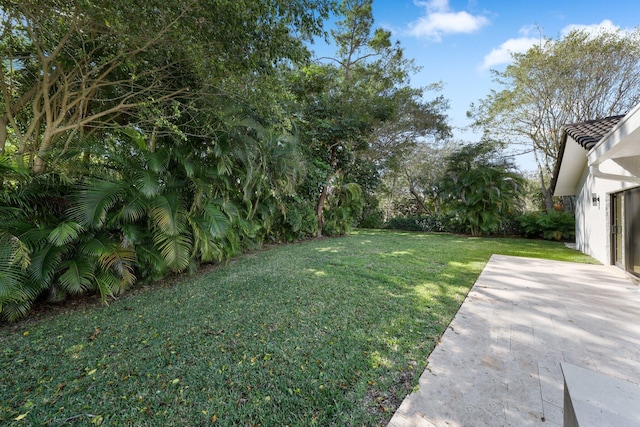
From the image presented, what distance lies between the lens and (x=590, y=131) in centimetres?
545

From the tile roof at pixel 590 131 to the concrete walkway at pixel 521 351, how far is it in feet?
8.79

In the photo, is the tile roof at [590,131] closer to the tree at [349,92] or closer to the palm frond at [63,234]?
the tree at [349,92]

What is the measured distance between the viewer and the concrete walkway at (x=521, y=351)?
1803mm

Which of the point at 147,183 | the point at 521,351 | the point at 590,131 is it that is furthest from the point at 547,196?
the point at 147,183

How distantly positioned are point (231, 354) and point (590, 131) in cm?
803

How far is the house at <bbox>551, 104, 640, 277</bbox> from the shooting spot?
12.6 ft

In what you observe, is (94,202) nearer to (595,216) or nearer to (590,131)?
(590,131)

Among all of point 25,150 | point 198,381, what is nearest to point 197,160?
point 25,150

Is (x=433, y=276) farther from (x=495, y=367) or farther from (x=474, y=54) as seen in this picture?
(x=474, y=54)

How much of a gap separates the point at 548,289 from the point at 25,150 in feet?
30.5

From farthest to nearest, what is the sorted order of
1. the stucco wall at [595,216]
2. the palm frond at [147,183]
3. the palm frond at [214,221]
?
the stucco wall at [595,216] < the palm frond at [214,221] < the palm frond at [147,183]

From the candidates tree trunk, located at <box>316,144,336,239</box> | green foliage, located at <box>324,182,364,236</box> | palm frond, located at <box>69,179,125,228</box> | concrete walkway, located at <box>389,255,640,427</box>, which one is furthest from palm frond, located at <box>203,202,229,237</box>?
green foliage, located at <box>324,182,364,236</box>

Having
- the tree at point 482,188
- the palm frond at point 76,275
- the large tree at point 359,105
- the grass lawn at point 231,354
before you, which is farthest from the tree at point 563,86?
the palm frond at point 76,275

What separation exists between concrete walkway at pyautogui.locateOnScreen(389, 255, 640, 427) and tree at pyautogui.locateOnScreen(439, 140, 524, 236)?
7.46m
